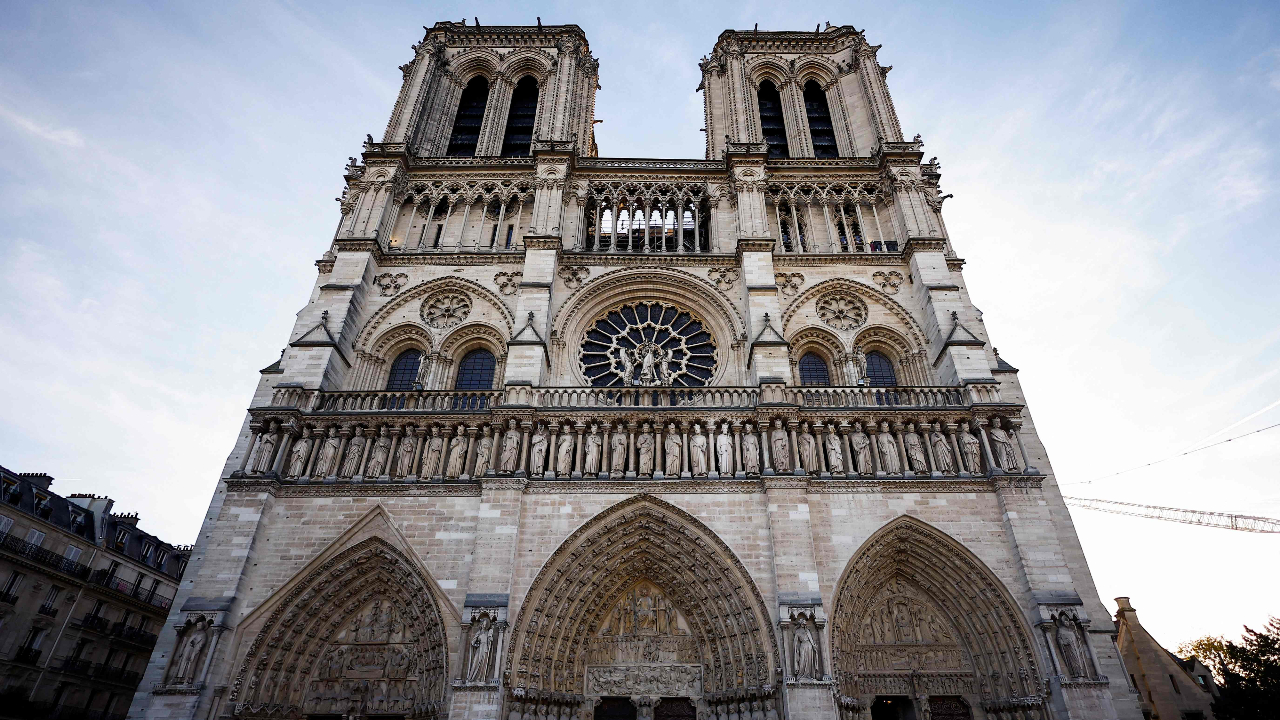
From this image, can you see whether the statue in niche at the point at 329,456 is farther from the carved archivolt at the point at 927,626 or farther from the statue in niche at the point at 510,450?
the carved archivolt at the point at 927,626

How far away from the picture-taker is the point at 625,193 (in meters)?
18.6

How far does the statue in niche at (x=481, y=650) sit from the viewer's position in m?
10.4

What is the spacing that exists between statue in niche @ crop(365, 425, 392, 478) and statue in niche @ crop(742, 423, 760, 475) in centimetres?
691

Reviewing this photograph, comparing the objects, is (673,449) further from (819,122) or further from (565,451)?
(819,122)

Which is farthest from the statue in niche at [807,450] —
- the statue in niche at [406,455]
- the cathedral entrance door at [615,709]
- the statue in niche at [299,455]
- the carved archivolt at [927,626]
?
the statue in niche at [299,455]

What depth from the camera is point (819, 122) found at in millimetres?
22328

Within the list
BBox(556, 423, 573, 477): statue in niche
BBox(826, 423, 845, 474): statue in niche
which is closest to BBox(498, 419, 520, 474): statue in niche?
BBox(556, 423, 573, 477): statue in niche

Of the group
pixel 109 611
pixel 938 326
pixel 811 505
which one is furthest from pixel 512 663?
pixel 109 611

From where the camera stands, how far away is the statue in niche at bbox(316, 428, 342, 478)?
12836 millimetres

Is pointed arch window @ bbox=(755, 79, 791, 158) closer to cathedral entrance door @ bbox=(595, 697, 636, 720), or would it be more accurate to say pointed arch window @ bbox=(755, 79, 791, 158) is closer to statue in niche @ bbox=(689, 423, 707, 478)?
statue in niche @ bbox=(689, 423, 707, 478)

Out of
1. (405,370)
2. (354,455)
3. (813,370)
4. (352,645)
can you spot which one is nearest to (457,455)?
(354,455)

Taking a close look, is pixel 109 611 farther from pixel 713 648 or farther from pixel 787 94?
pixel 787 94

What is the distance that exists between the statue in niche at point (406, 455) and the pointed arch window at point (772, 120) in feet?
45.9

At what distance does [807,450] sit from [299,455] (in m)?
9.79
